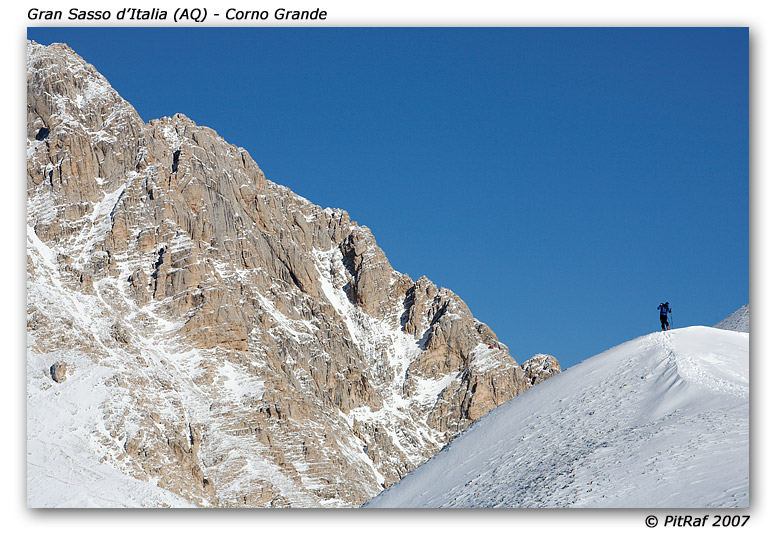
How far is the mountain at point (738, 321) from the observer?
4619 centimetres

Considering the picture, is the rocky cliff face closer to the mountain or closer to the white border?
the mountain

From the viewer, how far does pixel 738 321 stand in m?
47.9

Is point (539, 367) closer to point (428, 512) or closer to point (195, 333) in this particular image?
point (195, 333)

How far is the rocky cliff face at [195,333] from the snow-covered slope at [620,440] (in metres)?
87.2

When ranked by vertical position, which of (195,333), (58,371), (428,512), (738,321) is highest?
(195,333)

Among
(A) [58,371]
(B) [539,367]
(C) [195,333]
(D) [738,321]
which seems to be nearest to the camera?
(D) [738,321]

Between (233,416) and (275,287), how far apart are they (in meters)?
35.7

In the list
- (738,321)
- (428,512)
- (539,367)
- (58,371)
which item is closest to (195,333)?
(58,371)

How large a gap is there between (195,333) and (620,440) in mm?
130601

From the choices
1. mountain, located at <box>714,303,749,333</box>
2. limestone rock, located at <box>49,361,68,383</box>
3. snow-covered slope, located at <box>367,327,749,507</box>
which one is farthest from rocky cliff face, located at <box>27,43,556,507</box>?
snow-covered slope, located at <box>367,327,749,507</box>

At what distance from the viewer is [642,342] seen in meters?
36.6

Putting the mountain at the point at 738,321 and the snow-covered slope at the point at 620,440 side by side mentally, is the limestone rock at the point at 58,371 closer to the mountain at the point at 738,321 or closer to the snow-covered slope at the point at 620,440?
the mountain at the point at 738,321

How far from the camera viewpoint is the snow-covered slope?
27.4 m
